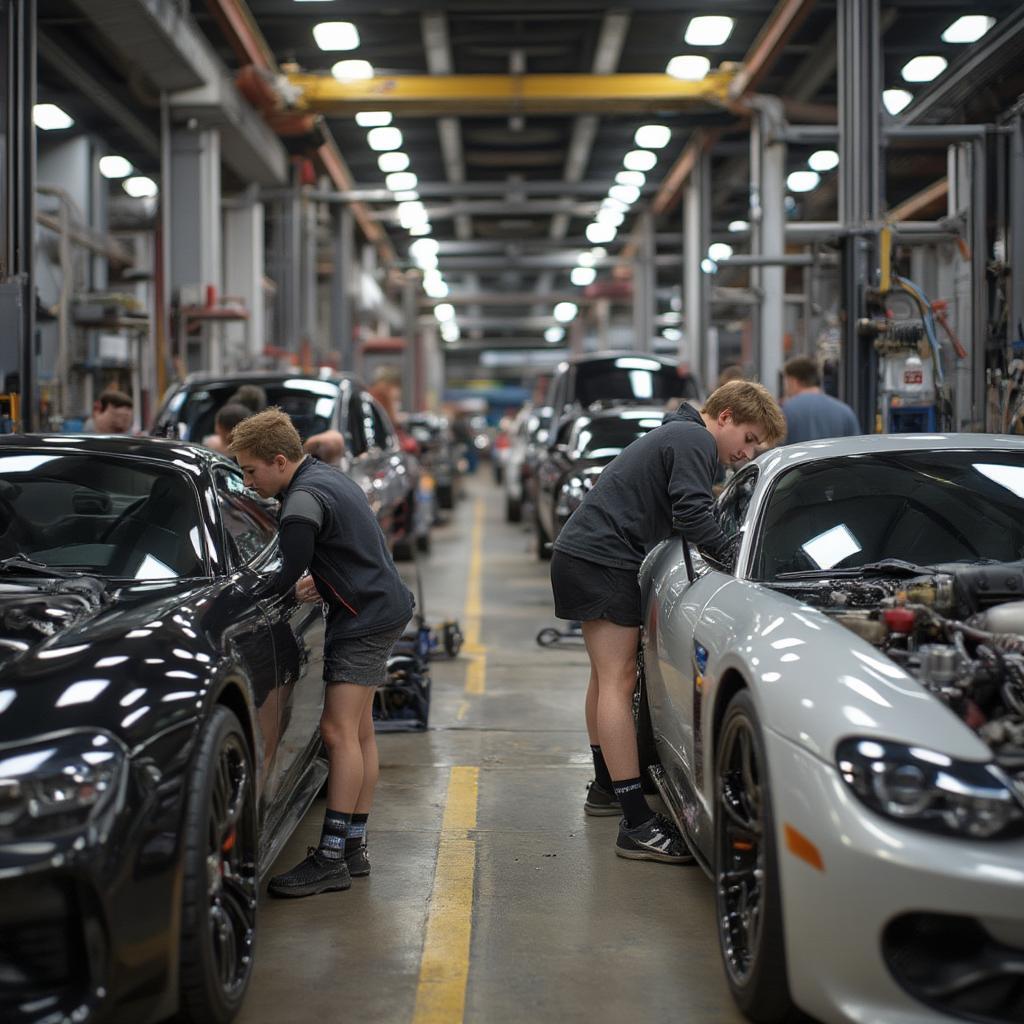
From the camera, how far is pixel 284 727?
163 inches

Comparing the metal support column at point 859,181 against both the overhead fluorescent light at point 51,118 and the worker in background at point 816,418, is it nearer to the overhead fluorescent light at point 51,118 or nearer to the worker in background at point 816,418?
the worker in background at point 816,418

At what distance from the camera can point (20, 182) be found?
902 cm

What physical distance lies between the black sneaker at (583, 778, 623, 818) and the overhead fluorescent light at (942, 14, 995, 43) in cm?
889

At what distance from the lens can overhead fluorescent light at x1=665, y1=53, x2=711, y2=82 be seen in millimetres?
17750

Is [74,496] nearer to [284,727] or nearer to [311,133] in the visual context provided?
[284,727]

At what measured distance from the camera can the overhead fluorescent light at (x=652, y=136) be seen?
21.5 m

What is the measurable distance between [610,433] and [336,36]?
7.21 m

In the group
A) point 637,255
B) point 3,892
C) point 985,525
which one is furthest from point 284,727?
point 637,255

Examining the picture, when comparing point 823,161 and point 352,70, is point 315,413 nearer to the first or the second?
point 352,70

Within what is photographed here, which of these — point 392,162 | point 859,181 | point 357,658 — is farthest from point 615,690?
point 392,162

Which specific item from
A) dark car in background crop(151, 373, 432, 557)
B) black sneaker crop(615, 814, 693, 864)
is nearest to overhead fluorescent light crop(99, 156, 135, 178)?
dark car in background crop(151, 373, 432, 557)

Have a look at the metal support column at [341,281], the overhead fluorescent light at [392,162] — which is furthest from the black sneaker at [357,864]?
the metal support column at [341,281]

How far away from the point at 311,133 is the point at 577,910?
56.6 ft

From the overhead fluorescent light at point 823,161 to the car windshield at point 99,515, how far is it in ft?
57.2
